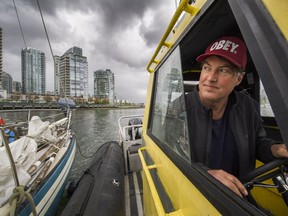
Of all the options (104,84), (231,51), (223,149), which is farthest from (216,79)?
(104,84)

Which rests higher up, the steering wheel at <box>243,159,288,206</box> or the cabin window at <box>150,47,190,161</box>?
the cabin window at <box>150,47,190,161</box>

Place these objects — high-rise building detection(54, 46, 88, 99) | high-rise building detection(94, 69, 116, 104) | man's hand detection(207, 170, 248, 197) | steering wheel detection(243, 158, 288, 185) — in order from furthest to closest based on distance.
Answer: high-rise building detection(94, 69, 116, 104), high-rise building detection(54, 46, 88, 99), steering wheel detection(243, 158, 288, 185), man's hand detection(207, 170, 248, 197)

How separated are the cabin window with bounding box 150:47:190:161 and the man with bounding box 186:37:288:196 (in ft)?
0.28

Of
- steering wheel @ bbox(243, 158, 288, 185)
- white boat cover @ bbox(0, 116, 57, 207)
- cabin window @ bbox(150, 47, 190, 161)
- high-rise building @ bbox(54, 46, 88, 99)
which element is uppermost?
high-rise building @ bbox(54, 46, 88, 99)

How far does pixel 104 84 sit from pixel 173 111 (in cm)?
9151

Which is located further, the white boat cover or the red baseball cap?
the white boat cover

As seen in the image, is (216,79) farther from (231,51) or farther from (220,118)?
(220,118)

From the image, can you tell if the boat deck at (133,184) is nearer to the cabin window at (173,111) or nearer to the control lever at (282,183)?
the cabin window at (173,111)

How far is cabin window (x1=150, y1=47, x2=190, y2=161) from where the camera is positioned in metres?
1.13

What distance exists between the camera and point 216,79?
1.18m

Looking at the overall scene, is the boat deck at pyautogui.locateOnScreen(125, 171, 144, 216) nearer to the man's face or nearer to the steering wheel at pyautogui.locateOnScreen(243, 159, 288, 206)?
the steering wheel at pyautogui.locateOnScreen(243, 159, 288, 206)

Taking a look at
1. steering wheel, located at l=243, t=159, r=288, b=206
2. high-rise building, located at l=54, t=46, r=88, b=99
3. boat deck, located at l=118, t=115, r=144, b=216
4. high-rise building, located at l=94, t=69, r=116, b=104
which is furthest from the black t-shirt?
high-rise building, located at l=94, t=69, r=116, b=104

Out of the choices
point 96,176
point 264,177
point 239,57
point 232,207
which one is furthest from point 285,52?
point 96,176

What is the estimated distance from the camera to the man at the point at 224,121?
115 cm
